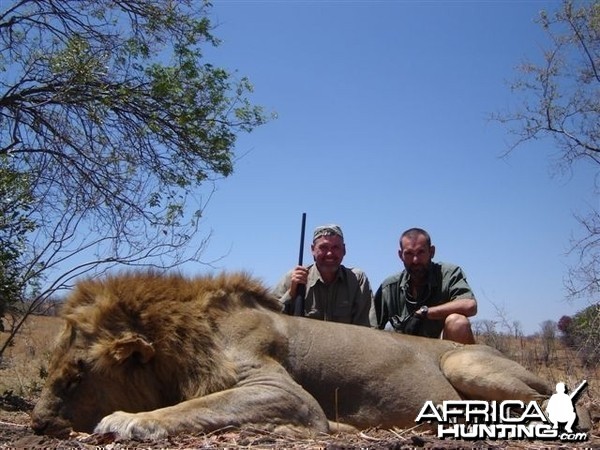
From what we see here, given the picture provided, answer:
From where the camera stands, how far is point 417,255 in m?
6.49

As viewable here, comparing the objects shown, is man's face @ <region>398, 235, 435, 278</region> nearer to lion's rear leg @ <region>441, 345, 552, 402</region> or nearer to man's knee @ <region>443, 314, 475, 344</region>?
man's knee @ <region>443, 314, 475, 344</region>

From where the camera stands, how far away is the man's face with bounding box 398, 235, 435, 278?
6.49 meters

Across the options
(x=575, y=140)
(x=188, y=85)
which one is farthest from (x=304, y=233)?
(x=575, y=140)

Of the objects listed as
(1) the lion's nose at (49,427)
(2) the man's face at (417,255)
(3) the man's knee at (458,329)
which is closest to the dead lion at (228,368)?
(1) the lion's nose at (49,427)

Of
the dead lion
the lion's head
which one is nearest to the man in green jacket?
the dead lion

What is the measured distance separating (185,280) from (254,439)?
54.6 inches

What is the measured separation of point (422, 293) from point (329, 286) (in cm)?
83

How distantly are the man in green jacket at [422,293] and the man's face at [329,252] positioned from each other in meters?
0.55

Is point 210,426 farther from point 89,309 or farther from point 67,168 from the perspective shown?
point 67,168

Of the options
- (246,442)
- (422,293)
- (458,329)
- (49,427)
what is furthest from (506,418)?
(49,427)

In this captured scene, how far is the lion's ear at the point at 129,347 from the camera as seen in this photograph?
14.2 feet

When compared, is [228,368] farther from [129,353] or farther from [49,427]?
[49,427]

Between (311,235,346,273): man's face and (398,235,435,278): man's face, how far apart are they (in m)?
0.57

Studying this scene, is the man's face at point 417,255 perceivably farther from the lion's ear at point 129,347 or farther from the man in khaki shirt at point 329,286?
the lion's ear at point 129,347
